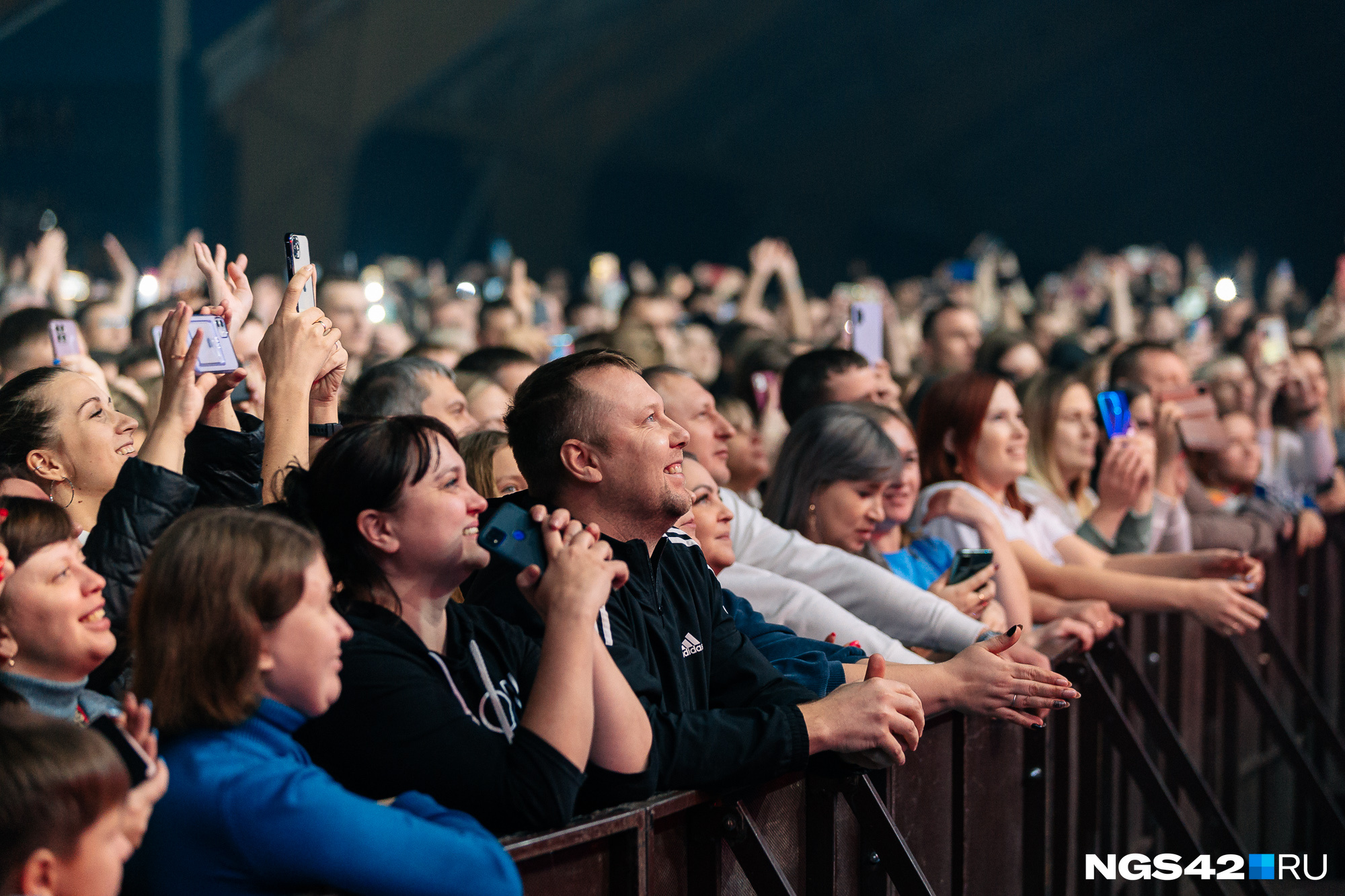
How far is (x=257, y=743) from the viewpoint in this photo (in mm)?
1841

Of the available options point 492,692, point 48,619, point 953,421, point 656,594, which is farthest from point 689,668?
point 953,421

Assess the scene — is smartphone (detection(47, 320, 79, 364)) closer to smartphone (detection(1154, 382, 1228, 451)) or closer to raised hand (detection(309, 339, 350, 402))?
raised hand (detection(309, 339, 350, 402))

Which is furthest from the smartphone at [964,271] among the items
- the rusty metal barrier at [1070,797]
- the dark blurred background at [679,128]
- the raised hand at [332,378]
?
the raised hand at [332,378]

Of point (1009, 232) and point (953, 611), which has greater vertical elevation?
point (1009, 232)

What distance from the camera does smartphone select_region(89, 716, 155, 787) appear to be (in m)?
1.68

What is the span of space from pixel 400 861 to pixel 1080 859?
2533mm

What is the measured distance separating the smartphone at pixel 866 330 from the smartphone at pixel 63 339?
265cm

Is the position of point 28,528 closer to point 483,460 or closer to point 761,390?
point 483,460

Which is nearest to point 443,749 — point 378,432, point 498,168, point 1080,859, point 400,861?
point 400,861

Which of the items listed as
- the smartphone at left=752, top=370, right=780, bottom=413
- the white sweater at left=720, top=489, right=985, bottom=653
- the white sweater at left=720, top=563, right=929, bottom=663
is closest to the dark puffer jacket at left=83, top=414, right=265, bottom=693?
the white sweater at left=720, top=563, right=929, bottom=663

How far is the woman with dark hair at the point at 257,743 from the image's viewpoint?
1753 millimetres

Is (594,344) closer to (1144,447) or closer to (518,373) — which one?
(518,373)

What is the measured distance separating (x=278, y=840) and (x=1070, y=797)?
2.49 m

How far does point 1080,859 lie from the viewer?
3828 mm
